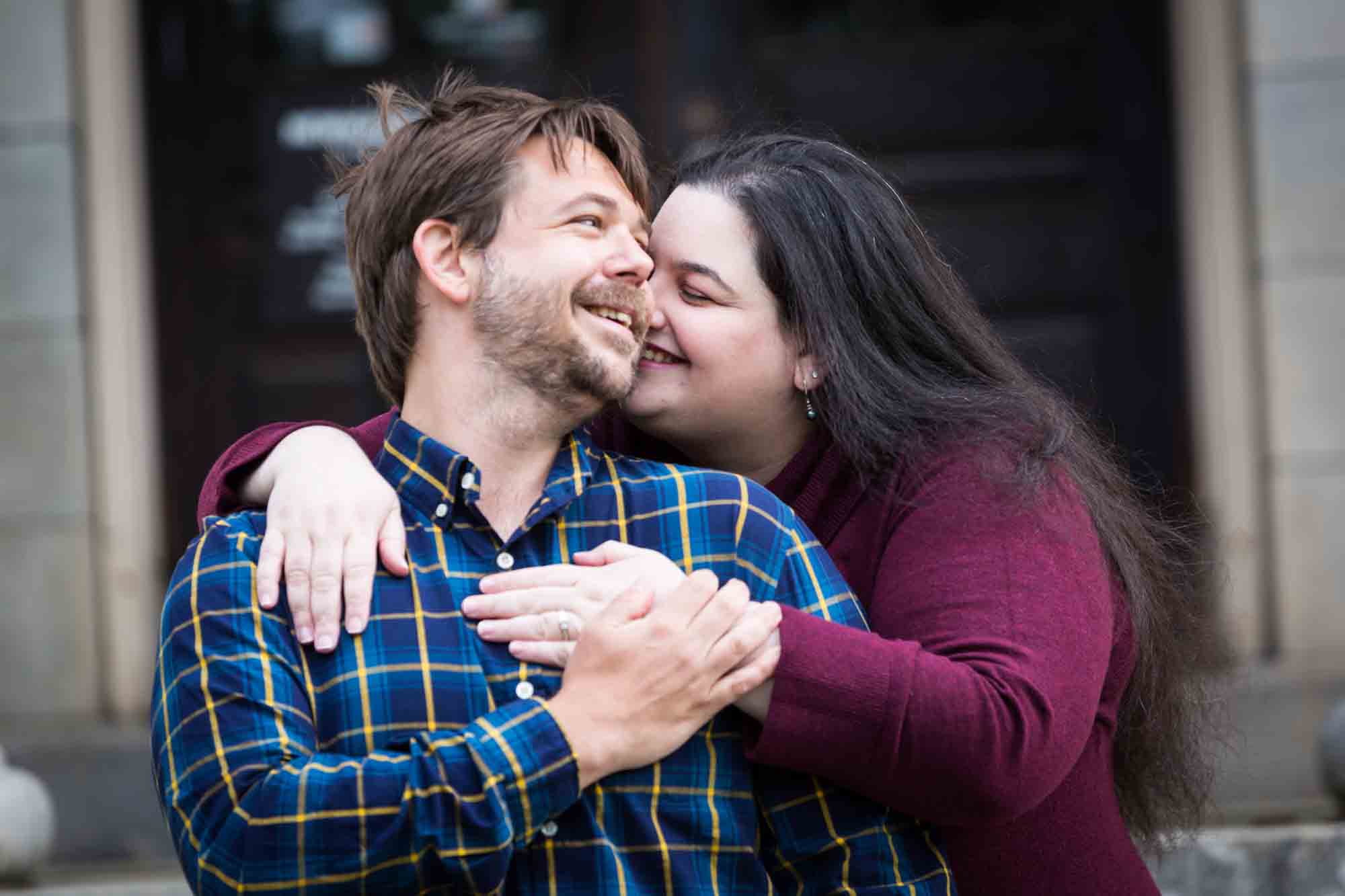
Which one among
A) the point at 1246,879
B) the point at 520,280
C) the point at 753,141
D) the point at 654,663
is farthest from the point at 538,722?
the point at 1246,879

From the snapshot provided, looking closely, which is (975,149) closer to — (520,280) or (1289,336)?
(1289,336)

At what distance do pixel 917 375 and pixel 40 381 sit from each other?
3647 millimetres

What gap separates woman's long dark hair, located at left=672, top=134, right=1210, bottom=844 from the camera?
2672mm

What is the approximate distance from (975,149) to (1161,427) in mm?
1180

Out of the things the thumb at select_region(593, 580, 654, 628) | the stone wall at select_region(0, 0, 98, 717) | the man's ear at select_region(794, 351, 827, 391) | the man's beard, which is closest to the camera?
the thumb at select_region(593, 580, 654, 628)

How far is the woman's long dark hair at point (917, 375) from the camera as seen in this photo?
267 cm

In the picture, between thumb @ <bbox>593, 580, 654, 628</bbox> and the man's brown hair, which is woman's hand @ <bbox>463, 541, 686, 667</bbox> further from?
the man's brown hair

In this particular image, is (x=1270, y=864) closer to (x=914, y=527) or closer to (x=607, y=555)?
(x=914, y=527)

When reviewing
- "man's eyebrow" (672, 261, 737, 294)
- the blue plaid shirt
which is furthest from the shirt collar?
"man's eyebrow" (672, 261, 737, 294)

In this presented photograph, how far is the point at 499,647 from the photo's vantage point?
2232 millimetres

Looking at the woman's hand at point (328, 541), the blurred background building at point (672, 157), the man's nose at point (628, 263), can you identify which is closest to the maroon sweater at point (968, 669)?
the woman's hand at point (328, 541)

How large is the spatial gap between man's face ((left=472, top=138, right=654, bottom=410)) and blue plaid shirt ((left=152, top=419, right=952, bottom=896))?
13 centimetres

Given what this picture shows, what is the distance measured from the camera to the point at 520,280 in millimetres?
2414

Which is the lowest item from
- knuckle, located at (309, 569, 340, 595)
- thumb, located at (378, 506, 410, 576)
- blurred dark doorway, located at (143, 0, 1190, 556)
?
knuckle, located at (309, 569, 340, 595)
